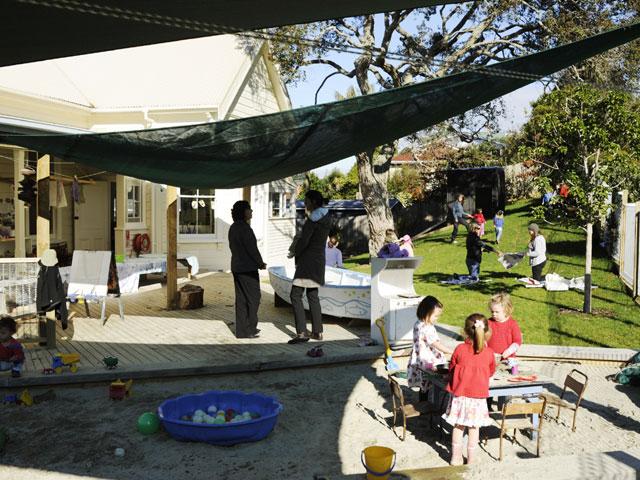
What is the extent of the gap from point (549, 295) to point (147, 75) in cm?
1228

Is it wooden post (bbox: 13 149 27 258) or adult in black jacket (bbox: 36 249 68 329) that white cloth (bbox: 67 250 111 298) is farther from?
wooden post (bbox: 13 149 27 258)

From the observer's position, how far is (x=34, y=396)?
687 cm

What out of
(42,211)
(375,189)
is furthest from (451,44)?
(42,211)

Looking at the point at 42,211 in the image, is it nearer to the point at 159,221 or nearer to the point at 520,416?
the point at 520,416

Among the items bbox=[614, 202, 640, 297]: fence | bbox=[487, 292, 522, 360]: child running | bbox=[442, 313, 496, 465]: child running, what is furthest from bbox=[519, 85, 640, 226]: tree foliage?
bbox=[442, 313, 496, 465]: child running

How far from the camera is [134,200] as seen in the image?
16.1 m

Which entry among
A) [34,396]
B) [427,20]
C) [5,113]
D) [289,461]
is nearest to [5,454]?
[34,396]

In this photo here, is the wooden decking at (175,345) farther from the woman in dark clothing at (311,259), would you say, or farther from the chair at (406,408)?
the chair at (406,408)

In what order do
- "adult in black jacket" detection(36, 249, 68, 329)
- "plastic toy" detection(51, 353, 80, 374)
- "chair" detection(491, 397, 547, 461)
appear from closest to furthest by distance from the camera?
"chair" detection(491, 397, 547, 461) → "plastic toy" detection(51, 353, 80, 374) → "adult in black jacket" detection(36, 249, 68, 329)

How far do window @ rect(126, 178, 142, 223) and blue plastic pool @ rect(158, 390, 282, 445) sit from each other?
10.4m

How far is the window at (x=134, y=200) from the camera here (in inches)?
622

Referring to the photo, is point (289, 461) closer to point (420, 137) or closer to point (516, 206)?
point (420, 137)

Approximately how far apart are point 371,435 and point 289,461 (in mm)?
978

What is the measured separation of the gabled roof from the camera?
1600 centimetres
